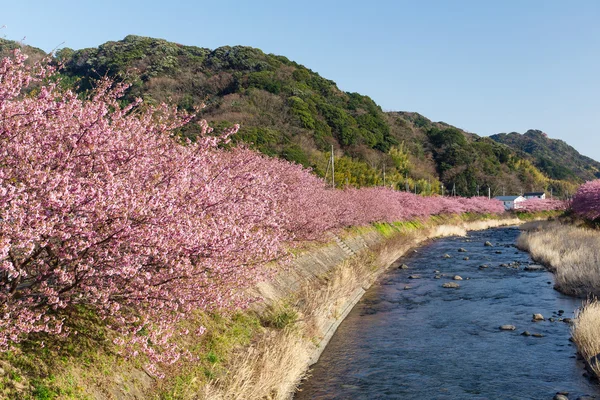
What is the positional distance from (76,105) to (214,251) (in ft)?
11.7

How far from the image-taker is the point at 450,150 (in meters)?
138

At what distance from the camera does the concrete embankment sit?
34.7 feet

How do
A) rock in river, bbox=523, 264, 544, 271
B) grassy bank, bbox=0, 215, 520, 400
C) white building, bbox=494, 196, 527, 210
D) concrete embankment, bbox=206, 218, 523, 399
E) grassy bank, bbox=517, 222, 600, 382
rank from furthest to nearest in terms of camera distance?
white building, bbox=494, 196, 527, 210 → rock in river, bbox=523, 264, 544, 271 → grassy bank, bbox=517, 222, 600, 382 → concrete embankment, bbox=206, 218, 523, 399 → grassy bank, bbox=0, 215, 520, 400

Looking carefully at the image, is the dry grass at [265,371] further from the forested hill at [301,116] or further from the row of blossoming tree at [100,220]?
the forested hill at [301,116]

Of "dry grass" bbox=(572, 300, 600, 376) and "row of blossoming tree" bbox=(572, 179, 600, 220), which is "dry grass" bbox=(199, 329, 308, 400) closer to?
"dry grass" bbox=(572, 300, 600, 376)

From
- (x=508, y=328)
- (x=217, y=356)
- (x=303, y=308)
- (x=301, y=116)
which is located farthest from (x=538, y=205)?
(x=217, y=356)

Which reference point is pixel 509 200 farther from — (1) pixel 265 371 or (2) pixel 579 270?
(1) pixel 265 371

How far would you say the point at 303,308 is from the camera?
53.2 feet

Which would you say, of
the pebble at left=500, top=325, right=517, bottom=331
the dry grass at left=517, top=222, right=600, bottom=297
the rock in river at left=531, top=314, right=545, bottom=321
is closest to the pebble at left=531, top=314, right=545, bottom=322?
the rock in river at left=531, top=314, right=545, bottom=321

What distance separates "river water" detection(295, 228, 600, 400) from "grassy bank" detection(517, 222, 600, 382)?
1.86 feet

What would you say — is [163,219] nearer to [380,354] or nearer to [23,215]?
[23,215]

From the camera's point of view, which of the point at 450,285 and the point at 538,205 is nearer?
the point at 450,285

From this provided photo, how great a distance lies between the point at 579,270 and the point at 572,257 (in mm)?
4153

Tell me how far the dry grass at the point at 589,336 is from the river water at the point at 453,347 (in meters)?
0.41
